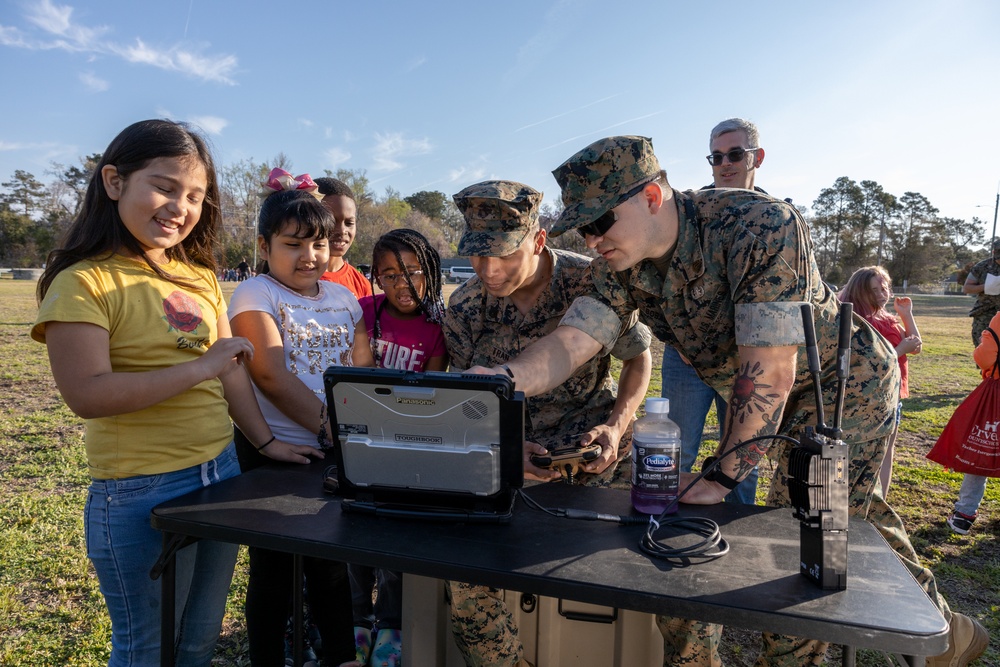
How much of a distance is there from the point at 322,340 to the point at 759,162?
2878 millimetres

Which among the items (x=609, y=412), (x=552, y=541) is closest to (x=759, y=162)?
(x=609, y=412)

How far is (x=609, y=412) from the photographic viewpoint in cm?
242

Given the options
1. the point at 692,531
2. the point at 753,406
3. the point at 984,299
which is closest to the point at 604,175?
the point at 753,406

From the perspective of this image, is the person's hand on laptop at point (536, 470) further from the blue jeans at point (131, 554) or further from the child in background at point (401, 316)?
the blue jeans at point (131, 554)

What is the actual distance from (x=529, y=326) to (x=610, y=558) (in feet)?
3.85

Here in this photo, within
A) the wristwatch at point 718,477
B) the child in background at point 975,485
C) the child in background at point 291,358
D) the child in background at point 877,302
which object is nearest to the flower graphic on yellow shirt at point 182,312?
the child in background at point 291,358

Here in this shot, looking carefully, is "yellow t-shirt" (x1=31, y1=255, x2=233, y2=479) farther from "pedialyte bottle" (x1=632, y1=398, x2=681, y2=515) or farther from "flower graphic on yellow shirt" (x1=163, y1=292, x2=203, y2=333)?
"pedialyte bottle" (x1=632, y1=398, x2=681, y2=515)

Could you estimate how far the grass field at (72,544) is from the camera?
2703 mm

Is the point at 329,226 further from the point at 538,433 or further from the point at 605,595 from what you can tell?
the point at 605,595

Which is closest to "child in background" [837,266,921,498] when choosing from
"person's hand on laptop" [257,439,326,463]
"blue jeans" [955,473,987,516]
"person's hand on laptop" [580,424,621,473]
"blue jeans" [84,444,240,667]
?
"blue jeans" [955,473,987,516]

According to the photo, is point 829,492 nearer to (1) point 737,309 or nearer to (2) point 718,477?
(2) point 718,477

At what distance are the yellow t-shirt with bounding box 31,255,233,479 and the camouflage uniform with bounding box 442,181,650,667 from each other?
3.21ft

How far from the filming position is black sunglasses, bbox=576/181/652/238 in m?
1.77

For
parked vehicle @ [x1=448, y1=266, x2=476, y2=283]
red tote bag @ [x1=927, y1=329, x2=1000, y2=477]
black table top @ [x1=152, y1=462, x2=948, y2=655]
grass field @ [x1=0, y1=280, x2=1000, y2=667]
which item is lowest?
grass field @ [x1=0, y1=280, x2=1000, y2=667]
